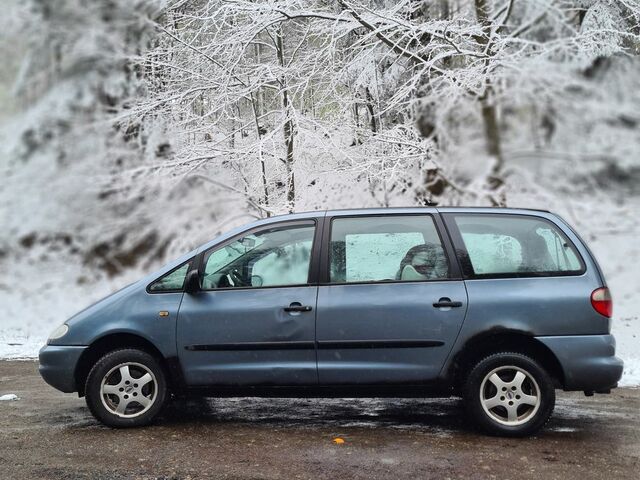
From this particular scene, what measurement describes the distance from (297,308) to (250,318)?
37 cm

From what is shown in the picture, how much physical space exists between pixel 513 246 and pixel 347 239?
126 cm

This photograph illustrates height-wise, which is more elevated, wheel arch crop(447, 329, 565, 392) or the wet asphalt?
wheel arch crop(447, 329, 565, 392)

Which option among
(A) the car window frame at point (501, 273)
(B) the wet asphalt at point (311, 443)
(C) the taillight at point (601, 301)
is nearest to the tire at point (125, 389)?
(B) the wet asphalt at point (311, 443)

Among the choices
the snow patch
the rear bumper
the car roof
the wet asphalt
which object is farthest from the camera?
the snow patch

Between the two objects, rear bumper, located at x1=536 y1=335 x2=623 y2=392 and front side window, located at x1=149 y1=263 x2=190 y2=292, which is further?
front side window, located at x1=149 y1=263 x2=190 y2=292

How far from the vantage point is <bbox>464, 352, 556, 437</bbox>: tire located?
525cm

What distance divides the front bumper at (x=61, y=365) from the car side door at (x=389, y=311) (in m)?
1.89

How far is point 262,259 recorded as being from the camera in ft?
18.7

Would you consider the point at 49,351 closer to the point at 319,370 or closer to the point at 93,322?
the point at 93,322

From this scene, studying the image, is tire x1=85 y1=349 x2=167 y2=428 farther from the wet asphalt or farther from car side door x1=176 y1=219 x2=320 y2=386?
car side door x1=176 y1=219 x2=320 y2=386

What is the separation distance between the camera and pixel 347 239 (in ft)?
18.3

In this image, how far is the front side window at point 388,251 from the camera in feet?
18.0

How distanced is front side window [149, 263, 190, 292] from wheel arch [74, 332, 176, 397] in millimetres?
397

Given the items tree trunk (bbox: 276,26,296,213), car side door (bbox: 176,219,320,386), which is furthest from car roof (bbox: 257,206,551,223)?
tree trunk (bbox: 276,26,296,213)
